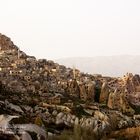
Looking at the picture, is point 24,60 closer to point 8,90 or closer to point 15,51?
point 15,51

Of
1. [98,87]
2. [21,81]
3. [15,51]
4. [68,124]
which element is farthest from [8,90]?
[15,51]

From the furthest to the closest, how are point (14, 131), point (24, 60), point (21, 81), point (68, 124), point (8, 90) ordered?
point (24, 60) < point (21, 81) < point (8, 90) < point (68, 124) < point (14, 131)

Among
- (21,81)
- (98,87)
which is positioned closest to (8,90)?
(21,81)

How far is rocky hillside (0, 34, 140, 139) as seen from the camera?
332 ft

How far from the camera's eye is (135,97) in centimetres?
17350

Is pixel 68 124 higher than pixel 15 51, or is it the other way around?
pixel 15 51

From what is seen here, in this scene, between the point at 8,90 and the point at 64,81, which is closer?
the point at 8,90

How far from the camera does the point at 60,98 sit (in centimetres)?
13075

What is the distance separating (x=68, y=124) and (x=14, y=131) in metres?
42.8

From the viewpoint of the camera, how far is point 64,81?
152875mm

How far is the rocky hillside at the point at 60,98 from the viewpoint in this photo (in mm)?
101250

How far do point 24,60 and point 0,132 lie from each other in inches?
4200

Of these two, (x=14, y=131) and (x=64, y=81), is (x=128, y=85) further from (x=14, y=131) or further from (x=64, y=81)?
(x=14, y=131)

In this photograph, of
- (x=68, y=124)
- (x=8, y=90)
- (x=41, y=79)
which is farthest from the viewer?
(x=41, y=79)
